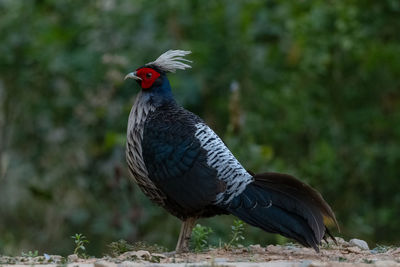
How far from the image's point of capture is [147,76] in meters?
8.06

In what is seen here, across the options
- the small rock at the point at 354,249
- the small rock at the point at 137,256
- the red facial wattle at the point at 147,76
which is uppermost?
the red facial wattle at the point at 147,76

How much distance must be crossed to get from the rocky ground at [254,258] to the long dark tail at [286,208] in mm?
213

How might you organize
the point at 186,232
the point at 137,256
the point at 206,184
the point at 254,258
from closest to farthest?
the point at 137,256
the point at 254,258
the point at 206,184
the point at 186,232

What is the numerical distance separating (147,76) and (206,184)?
1453mm

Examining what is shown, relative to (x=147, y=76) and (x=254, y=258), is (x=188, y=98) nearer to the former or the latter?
(x=147, y=76)

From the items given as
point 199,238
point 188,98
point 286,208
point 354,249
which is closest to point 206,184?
point 199,238

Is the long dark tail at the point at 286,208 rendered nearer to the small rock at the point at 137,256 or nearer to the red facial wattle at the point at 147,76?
the small rock at the point at 137,256

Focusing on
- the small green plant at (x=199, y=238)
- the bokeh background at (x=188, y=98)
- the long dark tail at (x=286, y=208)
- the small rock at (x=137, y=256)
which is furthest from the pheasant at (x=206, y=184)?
the bokeh background at (x=188, y=98)

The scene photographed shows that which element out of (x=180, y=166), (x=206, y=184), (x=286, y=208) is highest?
(x=180, y=166)

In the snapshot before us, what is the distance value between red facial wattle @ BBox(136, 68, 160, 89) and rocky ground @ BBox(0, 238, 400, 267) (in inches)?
71.8

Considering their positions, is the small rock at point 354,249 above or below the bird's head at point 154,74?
below

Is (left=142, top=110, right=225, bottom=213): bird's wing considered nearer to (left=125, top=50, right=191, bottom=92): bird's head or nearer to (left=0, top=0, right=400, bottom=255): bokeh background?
(left=125, top=50, right=191, bottom=92): bird's head

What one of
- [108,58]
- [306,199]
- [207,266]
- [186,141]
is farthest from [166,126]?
[108,58]

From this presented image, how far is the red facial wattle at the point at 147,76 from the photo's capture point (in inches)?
317
